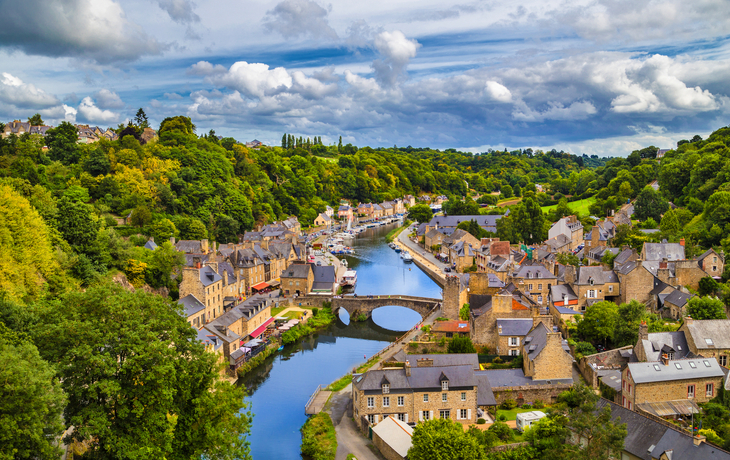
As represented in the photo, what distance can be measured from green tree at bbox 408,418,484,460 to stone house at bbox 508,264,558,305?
1004 inches

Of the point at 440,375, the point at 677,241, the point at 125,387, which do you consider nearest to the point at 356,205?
the point at 677,241

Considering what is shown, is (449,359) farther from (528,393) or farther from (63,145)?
(63,145)

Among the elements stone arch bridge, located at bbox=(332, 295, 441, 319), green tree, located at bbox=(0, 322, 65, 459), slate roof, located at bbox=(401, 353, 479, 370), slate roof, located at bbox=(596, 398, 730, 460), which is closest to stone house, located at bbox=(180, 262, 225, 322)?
stone arch bridge, located at bbox=(332, 295, 441, 319)

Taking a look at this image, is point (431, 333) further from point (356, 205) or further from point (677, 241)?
point (356, 205)

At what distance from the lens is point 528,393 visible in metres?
29.0

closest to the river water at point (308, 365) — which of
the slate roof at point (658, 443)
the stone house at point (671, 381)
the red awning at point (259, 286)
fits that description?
the red awning at point (259, 286)

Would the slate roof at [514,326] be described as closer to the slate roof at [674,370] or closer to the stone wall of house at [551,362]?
the stone wall of house at [551,362]

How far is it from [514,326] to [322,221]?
249 feet

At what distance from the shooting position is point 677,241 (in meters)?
52.3

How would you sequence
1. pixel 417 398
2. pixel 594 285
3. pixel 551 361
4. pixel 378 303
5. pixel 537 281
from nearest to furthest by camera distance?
pixel 417 398 < pixel 551 361 < pixel 594 285 < pixel 537 281 < pixel 378 303

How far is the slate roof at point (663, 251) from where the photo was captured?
46.7 meters

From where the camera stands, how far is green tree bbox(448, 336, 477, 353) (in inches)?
1334

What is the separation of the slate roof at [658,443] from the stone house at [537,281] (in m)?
21.7

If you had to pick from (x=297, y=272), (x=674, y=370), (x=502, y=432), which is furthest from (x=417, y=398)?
(x=297, y=272)
